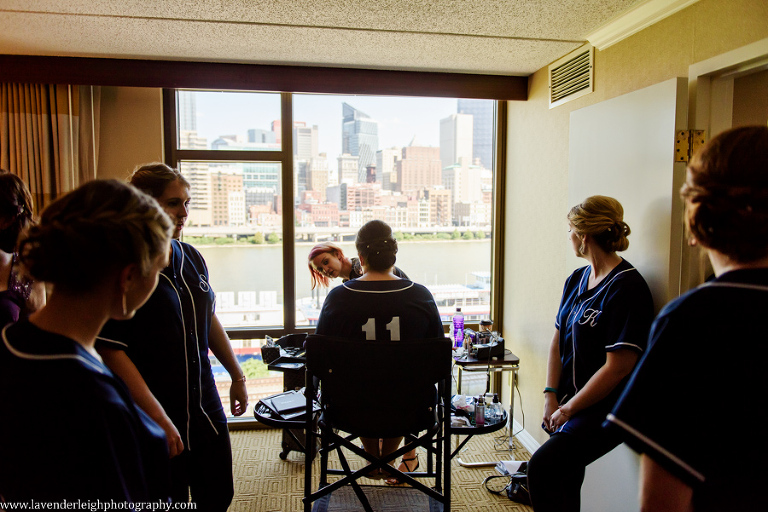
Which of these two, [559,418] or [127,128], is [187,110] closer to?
[127,128]

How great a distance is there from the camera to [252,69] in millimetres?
2910

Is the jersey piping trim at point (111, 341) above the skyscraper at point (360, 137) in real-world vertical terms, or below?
below

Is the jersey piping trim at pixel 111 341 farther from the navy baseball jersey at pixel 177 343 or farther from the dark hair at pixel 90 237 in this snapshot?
the dark hair at pixel 90 237

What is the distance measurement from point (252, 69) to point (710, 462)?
287 cm

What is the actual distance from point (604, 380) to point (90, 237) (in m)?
1.68

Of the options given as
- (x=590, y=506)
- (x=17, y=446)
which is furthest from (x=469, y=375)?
(x=17, y=446)

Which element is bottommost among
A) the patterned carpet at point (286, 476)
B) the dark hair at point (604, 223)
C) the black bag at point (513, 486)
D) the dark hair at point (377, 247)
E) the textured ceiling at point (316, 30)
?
the patterned carpet at point (286, 476)

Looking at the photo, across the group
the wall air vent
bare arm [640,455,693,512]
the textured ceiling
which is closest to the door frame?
the textured ceiling

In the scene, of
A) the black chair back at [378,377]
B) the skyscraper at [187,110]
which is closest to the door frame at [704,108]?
the black chair back at [378,377]

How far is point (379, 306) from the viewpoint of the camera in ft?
6.18

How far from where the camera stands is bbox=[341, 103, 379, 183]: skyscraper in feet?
11.0

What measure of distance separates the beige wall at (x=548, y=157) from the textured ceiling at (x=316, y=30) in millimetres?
209

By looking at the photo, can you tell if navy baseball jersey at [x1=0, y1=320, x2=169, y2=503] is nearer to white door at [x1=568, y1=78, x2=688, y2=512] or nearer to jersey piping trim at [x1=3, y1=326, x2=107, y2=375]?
jersey piping trim at [x1=3, y1=326, x2=107, y2=375]

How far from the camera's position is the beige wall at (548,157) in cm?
176
